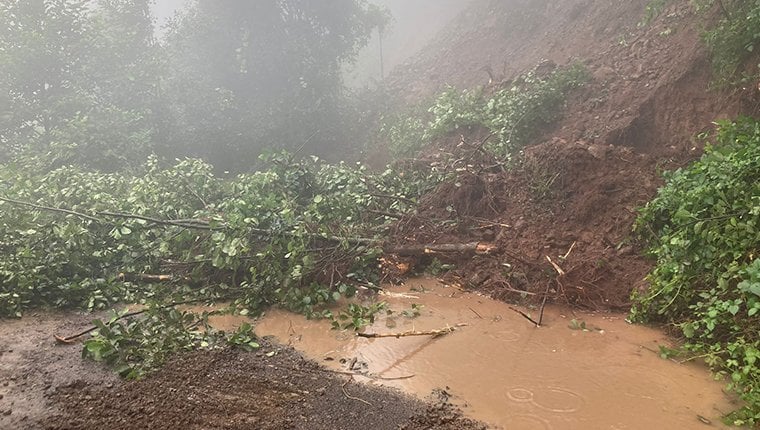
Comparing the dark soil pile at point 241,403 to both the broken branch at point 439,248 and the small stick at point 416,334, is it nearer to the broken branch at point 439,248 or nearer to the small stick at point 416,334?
the small stick at point 416,334

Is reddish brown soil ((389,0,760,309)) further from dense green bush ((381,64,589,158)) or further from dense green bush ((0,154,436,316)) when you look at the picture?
dense green bush ((0,154,436,316))

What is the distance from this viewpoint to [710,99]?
23.3 ft

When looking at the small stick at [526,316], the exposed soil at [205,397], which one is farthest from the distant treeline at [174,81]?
the small stick at [526,316]

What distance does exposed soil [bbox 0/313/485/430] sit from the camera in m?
3.38

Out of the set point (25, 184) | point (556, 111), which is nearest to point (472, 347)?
point (556, 111)

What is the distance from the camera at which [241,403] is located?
3650 mm

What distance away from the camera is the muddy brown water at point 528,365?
3.48 meters

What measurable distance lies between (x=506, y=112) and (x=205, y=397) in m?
8.07

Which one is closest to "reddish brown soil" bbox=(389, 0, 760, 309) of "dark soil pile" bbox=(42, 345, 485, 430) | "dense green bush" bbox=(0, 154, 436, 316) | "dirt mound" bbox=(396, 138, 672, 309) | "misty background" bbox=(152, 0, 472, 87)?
"dirt mound" bbox=(396, 138, 672, 309)

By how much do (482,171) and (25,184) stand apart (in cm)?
749

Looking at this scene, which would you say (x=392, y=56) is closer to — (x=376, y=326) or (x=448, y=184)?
(x=448, y=184)

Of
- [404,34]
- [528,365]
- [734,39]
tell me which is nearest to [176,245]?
[528,365]

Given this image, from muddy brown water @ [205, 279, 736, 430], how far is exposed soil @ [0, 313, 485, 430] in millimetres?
289

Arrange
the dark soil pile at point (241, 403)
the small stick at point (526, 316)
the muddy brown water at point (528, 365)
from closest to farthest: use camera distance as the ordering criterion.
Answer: the dark soil pile at point (241, 403)
the muddy brown water at point (528, 365)
the small stick at point (526, 316)
